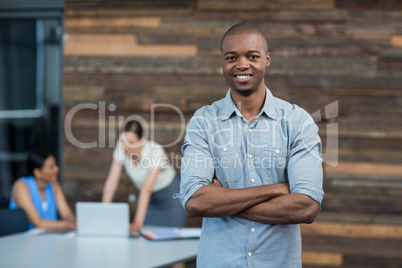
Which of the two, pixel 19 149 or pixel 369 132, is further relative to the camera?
pixel 19 149

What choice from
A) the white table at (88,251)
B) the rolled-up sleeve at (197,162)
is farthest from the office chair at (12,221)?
the rolled-up sleeve at (197,162)

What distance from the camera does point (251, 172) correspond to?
1.74 meters

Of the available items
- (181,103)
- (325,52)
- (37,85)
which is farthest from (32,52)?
(325,52)

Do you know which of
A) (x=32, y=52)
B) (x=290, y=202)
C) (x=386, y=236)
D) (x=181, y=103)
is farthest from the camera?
(x=32, y=52)

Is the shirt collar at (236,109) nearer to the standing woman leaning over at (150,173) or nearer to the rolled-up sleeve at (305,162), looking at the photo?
the rolled-up sleeve at (305,162)

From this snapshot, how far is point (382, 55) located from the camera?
4.21 m

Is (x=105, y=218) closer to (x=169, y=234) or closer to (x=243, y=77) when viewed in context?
(x=169, y=234)

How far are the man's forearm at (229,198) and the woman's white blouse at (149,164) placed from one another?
1.93 metres

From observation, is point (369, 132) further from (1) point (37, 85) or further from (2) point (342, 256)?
(1) point (37, 85)

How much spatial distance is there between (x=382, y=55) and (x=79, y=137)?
114 inches

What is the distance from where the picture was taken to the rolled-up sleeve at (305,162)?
171cm

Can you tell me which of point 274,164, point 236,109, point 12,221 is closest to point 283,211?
point 274,164

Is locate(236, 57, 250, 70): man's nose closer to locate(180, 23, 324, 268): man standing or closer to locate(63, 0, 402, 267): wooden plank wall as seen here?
locate(180, 23, 324, 268): man standing

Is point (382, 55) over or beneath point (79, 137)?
over
